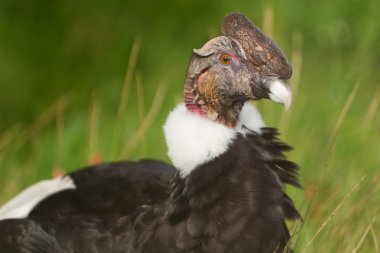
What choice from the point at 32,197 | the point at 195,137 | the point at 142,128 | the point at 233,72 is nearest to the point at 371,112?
the point at 142,128

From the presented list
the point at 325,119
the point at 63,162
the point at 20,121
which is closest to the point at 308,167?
the point at 325,119

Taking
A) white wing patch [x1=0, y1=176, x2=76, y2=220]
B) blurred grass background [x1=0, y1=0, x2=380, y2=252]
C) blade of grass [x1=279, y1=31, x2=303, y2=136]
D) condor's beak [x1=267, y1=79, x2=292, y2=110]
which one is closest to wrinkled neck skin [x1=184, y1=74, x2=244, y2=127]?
condor's beak [x1=267, y1=79, x2=292, y2=110]

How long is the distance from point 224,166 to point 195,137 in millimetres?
162

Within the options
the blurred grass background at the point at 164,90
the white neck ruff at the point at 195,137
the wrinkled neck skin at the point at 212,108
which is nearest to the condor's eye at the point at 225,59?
the wrinkled neck skin at the point at 212,108

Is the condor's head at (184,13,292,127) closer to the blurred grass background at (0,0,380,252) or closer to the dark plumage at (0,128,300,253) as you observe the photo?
the dark plumage at (0,128,300,253)

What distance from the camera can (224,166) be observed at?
3305 mm

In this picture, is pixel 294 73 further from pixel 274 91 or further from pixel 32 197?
pixel 274 91

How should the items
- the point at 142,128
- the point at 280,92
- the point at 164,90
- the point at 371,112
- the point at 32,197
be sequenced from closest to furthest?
the point at 280,92 < the point at 32,197 < the point at 371,112 < the point at 142,128 < the point at 164,90

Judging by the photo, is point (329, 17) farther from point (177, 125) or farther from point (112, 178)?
point (177, 125)

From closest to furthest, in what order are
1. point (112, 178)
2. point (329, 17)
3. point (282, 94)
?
point (282, 94) < point (112, 178) < point (329, 17)

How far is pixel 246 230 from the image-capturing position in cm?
328

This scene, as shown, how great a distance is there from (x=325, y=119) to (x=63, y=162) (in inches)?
66.9

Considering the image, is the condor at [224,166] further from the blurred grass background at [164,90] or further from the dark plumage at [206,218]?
the blurred grass background at [164,90]

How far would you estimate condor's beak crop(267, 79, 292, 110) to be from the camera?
→ 3.19m
